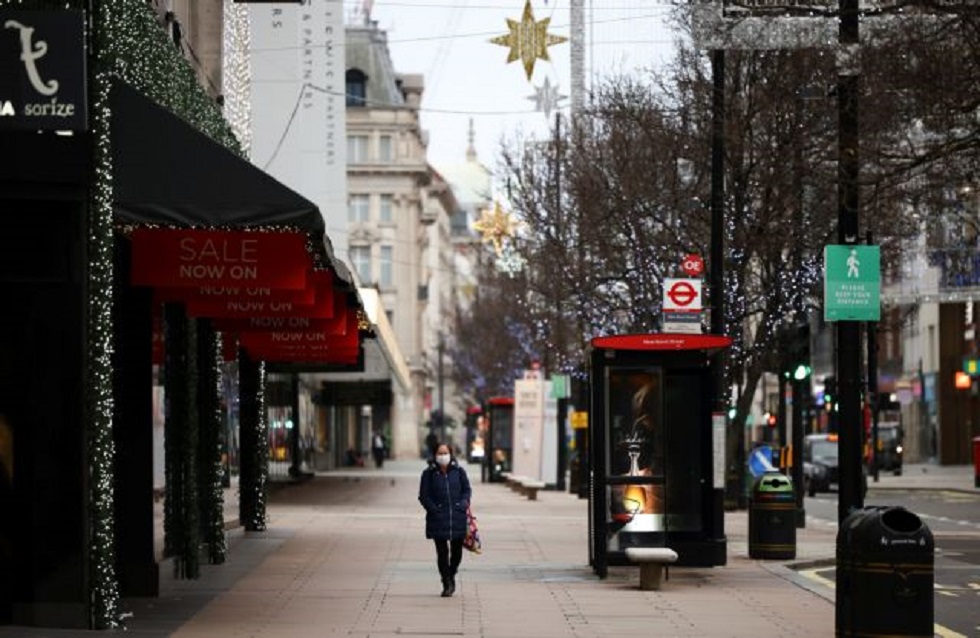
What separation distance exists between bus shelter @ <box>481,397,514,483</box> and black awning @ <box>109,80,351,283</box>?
55142 mm

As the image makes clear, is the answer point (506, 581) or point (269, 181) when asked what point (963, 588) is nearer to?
point (506, 581)

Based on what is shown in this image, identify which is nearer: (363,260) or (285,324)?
(285,324)

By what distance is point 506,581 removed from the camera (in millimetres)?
24031

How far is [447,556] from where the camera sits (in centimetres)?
2209

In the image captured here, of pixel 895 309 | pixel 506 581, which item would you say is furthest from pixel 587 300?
pixel 895 309

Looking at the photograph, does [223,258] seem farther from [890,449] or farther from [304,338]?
[890,449]

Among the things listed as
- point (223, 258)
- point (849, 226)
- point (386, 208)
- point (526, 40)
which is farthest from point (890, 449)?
point (386, 208)

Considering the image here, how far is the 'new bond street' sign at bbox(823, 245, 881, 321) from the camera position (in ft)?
68.8

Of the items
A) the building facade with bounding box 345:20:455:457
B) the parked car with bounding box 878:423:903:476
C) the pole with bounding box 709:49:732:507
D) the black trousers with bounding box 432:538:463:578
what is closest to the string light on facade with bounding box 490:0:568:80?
the pole with bounding box 709:49:732:507

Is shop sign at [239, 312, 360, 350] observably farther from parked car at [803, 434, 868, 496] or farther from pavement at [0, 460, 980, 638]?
parked car at [803, 434, 868, 496]

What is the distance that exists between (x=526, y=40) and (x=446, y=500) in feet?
51.1

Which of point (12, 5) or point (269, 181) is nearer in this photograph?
point (12, 5)

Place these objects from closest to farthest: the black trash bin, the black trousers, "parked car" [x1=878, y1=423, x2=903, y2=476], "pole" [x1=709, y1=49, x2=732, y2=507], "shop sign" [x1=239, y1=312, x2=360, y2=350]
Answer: the black trash bin, the black trousers, "shop sign" [x1=239, y1=312, x2=360, y2=350], "pole" [x1=709, y1=49, x2=732, y2=507], "parked car" [x1=878, y1=423, x2=903, y2=476]

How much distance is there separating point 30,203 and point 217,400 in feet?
30.7
